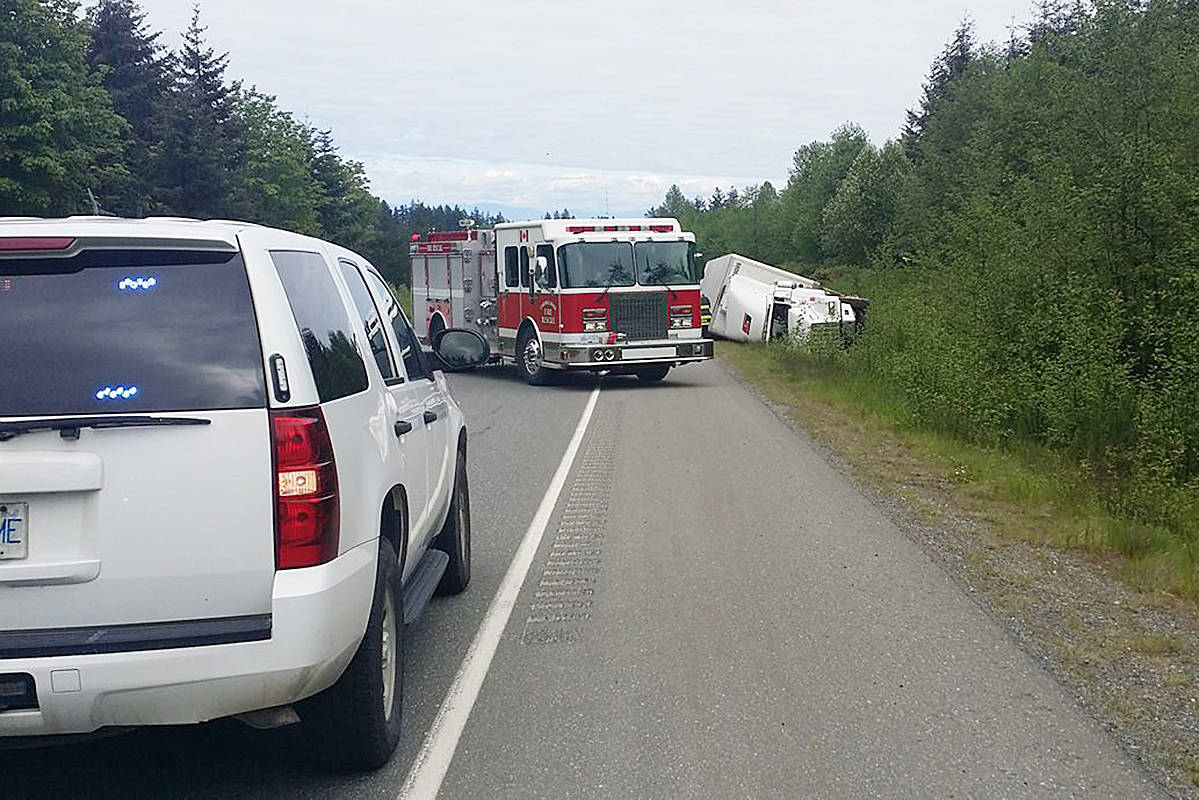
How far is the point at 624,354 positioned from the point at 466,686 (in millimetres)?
17412

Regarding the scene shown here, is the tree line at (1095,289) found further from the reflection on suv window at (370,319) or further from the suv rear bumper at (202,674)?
the suv rear bumper at (202,674)

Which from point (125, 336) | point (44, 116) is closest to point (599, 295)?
point (125, 336)

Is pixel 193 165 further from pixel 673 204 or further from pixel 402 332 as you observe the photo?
pixel 673 204

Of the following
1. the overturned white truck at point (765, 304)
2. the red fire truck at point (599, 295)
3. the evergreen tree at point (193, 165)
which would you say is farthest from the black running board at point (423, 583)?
the evergreen tree at point (193, 165)

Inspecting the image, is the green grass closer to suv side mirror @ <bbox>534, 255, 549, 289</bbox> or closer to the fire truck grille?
the fire truck grille

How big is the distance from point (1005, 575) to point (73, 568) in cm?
628

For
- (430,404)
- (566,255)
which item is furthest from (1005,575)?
(566,255)

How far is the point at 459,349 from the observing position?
755 centimetres

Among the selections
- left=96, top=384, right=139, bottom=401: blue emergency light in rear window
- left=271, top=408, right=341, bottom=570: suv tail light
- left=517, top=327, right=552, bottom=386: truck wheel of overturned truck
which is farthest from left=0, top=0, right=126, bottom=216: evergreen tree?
left=271, top=408, right=341, bottom=570: suv tail light

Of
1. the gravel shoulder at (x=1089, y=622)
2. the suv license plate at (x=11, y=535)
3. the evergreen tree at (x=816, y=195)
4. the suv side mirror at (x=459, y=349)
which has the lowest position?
the gravel shoulder at (x=1089, y=622)

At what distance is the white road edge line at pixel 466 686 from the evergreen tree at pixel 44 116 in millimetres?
33874

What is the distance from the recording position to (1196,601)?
309 inches

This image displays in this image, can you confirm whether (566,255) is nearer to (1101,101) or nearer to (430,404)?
(1101,101)

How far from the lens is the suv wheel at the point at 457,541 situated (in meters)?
7.54
